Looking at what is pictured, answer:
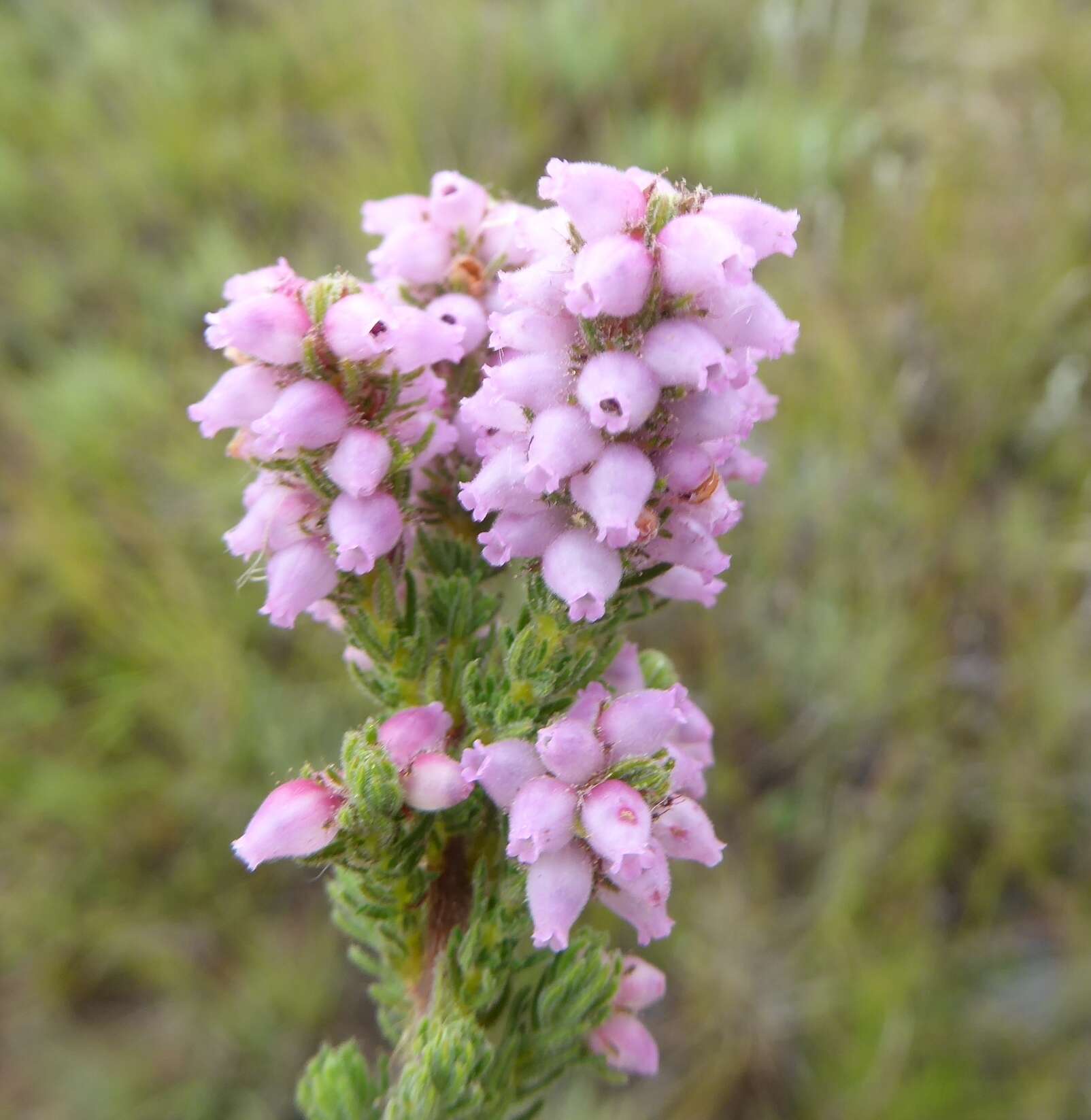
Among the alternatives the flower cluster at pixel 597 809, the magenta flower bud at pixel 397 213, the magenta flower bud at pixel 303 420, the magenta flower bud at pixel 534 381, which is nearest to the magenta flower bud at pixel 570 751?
the flower cluster at pixel 597 809

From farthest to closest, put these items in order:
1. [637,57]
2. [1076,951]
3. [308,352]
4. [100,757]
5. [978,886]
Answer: [637,57], [100,757], [978,886], [1076,951], [308,352]

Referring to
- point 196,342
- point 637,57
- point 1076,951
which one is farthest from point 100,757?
point 637,57

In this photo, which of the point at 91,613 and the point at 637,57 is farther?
the point at 637,57

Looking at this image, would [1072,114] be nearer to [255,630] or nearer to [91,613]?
[255,630]

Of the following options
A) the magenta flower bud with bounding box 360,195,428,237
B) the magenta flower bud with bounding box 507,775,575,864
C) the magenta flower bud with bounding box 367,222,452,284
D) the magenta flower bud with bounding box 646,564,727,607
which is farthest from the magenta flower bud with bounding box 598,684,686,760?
the magenta flower bud with bounding box 360,195,428,237

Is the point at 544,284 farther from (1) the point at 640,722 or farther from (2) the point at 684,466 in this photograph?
(1) the point at 640,722

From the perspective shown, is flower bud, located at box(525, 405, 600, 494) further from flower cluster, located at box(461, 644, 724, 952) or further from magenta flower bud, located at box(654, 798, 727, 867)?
magenta flower bud, located at box(654, 798, 727, 867)
